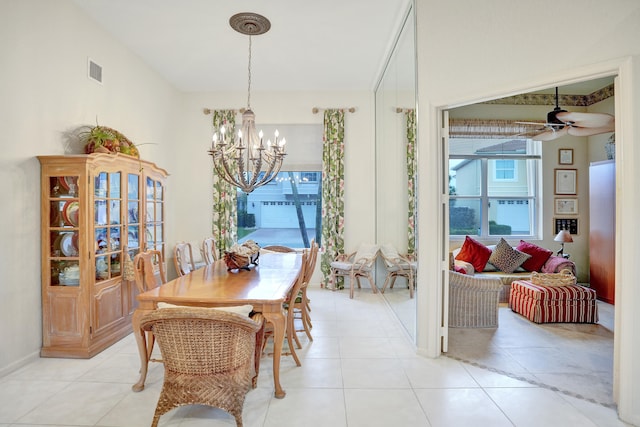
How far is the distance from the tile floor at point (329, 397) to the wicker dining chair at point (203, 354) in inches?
11.3

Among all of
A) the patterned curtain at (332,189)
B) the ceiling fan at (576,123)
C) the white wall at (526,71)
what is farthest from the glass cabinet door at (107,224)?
the ceiling fan at (576,123)

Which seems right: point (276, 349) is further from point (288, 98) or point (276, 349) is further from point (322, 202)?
point (288, 98)

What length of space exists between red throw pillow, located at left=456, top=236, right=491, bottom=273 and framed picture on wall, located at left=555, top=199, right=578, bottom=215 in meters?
1.56

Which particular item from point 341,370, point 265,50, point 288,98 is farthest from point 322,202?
point 341,370

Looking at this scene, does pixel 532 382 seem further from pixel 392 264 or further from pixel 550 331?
pixel 392 264

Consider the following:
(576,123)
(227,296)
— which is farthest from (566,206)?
(227,296)

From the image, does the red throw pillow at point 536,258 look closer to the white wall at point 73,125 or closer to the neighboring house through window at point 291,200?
the white wall at point 73,125

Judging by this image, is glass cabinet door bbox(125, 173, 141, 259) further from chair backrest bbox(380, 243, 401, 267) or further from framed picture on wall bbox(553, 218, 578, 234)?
framed picture on wall bbox(553, 218, 578, 234)

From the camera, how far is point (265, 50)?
14.9ft

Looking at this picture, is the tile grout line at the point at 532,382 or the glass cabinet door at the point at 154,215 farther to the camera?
the glass cabinet door at the point at 154,215

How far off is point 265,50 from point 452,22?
241cm

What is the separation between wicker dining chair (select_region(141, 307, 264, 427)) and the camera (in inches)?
72.0

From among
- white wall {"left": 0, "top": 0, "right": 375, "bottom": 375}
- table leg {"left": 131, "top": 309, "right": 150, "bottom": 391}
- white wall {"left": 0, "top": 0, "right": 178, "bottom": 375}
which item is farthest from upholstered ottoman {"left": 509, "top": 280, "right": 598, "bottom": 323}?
white wall {"left": 0, "top": 0, "right": 178, "bottom": 375}

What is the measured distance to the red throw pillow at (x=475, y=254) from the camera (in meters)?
5.39
